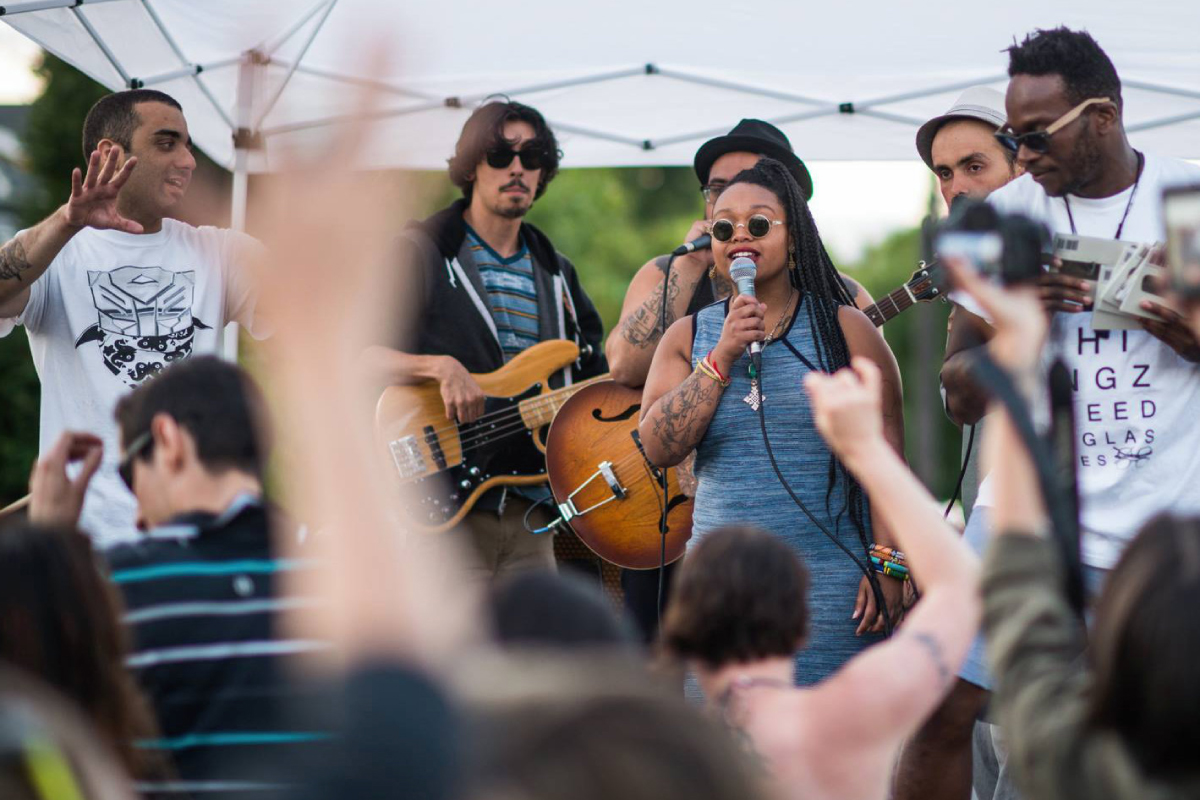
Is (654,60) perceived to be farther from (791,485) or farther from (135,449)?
(135,449)

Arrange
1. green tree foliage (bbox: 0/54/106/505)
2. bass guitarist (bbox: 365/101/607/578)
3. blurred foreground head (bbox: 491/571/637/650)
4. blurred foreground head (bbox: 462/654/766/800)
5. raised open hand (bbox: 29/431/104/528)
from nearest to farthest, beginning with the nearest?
blurred foreground head (bbox: 462/654/766/800) < blurred foreground head (bbox: 491/571/637/650) < raised open hand (bbox: 29/431/104/528) < bass guitarist (bbox: 365/101/607/578) < green tree foliage (bbox: 0/54/106/505)

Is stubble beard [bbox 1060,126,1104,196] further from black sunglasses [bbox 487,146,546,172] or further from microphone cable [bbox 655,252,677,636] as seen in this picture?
black sunglasses [bbox 487,146,546,172]

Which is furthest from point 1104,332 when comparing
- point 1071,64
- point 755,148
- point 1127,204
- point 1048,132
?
point 755,148

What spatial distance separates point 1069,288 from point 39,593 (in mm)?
2337

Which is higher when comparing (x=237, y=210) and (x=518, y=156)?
(x=518, y=156)

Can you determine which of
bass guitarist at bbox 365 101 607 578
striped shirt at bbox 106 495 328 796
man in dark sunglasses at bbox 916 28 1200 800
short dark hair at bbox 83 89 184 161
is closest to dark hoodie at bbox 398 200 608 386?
bass guitarist at bbox 365 101 607 578

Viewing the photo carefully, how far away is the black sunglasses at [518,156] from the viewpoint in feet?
17.7

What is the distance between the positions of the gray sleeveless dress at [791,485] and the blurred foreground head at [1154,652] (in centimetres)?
217

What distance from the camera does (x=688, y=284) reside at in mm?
4832

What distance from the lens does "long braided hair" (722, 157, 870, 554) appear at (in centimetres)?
392

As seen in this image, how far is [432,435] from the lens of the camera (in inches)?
207

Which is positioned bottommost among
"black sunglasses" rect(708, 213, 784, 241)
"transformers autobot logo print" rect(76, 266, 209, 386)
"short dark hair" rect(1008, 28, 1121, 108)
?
"transformers autobot logo print" rect(76, 266, 209, 386)

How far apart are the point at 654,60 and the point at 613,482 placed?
2.10 metres

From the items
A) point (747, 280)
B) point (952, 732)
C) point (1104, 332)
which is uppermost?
point (747, 280)
